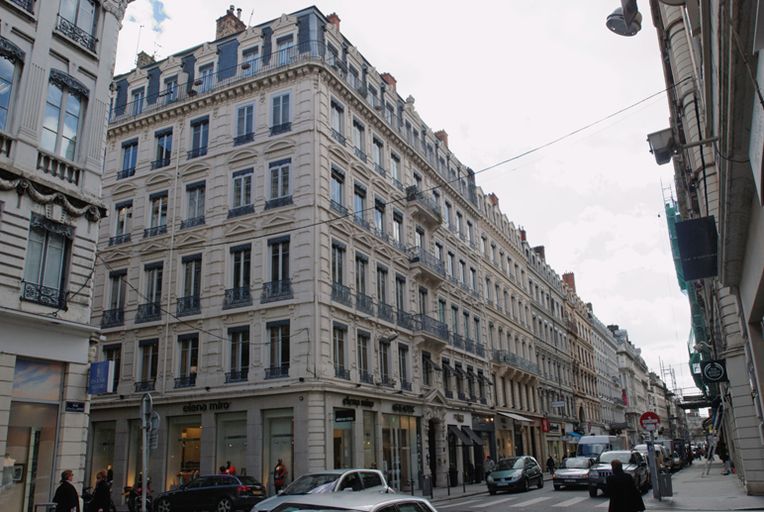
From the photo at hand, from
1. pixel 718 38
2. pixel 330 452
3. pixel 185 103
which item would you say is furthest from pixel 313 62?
pixel 718 38

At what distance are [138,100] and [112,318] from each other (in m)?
11.1

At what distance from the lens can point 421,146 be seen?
3756cm

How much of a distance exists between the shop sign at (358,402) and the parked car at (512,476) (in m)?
6.18

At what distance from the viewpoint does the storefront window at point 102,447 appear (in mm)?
27436

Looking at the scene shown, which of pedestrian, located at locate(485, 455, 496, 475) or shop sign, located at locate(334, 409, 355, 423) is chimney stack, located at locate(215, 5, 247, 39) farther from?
Answer: pedestrian, located at locate(485, 455, 496, 475)

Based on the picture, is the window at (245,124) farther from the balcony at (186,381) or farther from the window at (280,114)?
the balcony at (186,381)

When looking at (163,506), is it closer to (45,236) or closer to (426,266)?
(45,236)

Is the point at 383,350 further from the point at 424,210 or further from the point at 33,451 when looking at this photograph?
the point at 33,451

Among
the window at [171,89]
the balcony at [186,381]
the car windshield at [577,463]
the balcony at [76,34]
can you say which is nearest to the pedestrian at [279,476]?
the balcony at [186,381]

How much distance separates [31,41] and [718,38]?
48.6 feet

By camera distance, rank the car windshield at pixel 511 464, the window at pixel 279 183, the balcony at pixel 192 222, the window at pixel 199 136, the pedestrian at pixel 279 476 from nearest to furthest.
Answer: the pedestrian at pixel 279 476 → the window at pixel 279 183 → the car windshield at pixel 511 464 → the balcony at pixel 192 222 → the window at pixel 199 136

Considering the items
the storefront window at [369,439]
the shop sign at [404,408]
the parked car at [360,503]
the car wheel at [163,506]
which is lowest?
the car wheel at [163,506]

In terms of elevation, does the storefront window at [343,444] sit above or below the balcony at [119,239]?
below

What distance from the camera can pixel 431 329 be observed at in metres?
33.2
